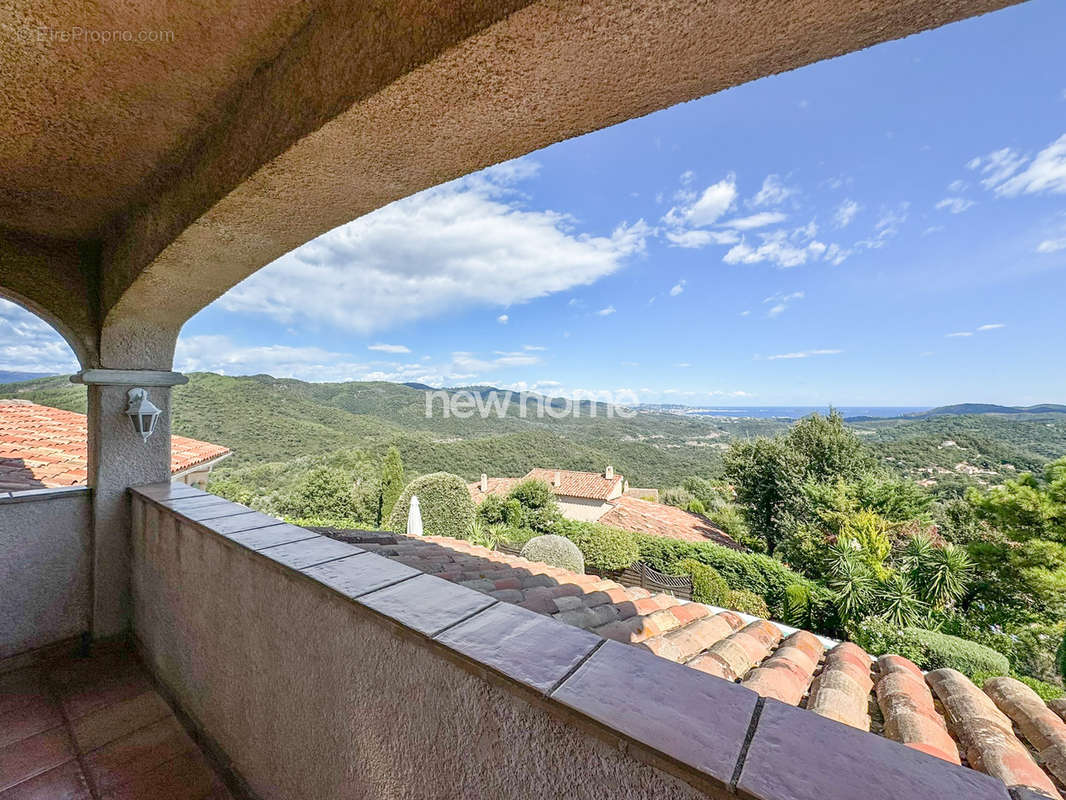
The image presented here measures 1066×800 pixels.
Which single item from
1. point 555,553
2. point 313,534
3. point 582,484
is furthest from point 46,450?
point 582,484

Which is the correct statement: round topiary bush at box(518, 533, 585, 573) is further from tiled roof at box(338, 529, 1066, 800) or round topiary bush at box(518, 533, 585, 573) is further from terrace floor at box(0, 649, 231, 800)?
terrace floor at box(0, 649, 231, 800)

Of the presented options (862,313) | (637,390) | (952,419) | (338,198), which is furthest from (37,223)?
(637,390)

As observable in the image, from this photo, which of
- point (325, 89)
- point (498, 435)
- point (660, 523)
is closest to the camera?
point (325, 89)

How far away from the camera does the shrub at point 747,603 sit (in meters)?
9.12

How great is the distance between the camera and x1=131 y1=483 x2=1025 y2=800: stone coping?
527 mm

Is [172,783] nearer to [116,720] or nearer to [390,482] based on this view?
[116,720]

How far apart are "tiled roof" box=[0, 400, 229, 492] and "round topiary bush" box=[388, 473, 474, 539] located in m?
7.34

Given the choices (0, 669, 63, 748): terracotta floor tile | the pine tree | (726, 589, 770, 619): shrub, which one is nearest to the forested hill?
the pine tree

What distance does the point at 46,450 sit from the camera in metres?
4.04

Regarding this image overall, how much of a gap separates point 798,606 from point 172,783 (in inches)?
420

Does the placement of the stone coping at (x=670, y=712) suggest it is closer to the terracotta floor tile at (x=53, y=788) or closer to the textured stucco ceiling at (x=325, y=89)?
the textured stucco ceiling at (x=325, y=89)

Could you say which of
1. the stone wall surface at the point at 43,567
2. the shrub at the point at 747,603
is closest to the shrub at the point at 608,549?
the shrub at the point at 747,603

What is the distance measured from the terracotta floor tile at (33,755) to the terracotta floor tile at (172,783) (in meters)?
0.39

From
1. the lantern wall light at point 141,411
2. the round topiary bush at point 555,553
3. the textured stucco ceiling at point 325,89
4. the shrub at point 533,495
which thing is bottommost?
the shrub at point 533,495
